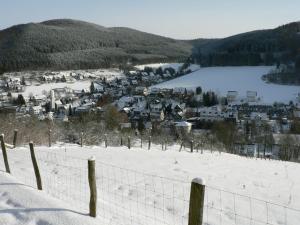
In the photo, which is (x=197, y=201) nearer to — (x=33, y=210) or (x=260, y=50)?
(x=33, y=210)

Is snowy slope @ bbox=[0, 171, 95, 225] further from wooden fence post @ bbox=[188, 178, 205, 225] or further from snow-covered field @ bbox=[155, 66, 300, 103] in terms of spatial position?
snow-covered field @ bbox=[155, 66, 300, 103]

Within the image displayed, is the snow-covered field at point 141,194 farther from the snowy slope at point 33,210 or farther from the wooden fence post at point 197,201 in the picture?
the wooden fence post at point 197,201

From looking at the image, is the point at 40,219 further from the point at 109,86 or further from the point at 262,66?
the point at 262,66

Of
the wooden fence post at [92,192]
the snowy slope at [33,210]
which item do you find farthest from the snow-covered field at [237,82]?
the wooden fence post at [92,192]

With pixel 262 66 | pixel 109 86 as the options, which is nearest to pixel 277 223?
pixel 109 86

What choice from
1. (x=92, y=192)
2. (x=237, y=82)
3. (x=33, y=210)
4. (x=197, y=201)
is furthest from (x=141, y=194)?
(x=237, y=82)
